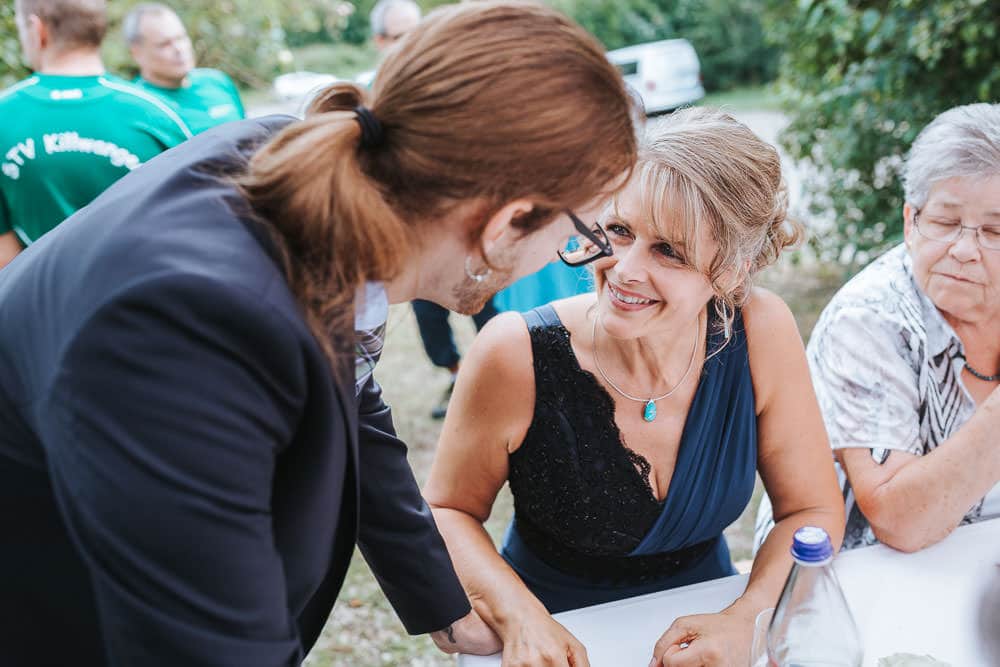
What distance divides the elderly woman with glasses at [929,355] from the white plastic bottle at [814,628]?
0.47 meters

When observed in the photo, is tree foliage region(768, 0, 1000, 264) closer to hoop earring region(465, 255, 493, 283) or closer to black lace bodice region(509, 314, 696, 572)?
black lace bodice region(509, 314, 696, 572)

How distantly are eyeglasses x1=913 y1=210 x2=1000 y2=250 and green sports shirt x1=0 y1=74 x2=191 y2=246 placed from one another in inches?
105

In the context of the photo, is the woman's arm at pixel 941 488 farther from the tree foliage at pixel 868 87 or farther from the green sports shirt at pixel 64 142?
the green sports shirt at pixel 64 142

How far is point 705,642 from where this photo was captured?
135 centimetres

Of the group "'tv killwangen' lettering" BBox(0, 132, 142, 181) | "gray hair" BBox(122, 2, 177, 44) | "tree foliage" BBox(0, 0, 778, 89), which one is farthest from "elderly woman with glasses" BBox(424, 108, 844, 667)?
"tree foliage" BBox(0, 0, 778, 89)

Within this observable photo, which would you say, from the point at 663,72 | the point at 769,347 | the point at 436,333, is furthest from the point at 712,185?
the point at 663,72

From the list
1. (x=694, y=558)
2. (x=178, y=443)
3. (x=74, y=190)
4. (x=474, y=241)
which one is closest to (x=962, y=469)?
(x=694, y=558)

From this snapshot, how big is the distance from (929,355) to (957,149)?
1.47 ft

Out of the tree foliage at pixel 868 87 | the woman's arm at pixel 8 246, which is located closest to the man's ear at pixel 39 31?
the woman's arm at pixel 8 246

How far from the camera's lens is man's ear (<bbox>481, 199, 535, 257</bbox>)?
96cm

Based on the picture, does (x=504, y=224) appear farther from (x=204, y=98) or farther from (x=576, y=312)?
(x=204, y=98)

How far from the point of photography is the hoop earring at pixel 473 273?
1.03 meters

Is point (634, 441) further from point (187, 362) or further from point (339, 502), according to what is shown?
point (187, 362)

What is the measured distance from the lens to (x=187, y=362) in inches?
29.4
